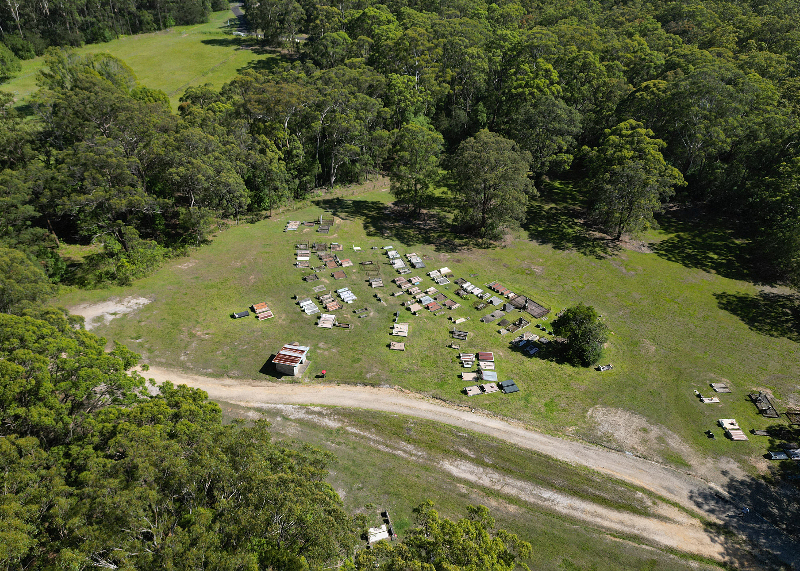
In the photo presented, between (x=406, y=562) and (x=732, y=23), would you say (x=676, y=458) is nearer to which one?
(x=406, y=562)

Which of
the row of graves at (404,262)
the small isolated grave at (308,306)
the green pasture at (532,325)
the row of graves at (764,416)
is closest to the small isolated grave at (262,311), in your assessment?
the green pasture at (532,325)

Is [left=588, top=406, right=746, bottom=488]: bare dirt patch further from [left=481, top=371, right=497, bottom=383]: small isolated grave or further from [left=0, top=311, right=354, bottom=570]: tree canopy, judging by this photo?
[left=0, top=311, right=354, bottom=570]: tree canopy

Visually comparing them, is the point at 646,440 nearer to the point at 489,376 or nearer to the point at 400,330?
the point at 489,376

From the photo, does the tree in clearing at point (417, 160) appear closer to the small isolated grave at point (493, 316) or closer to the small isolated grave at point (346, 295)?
the small isolated grave at point (346, 295)

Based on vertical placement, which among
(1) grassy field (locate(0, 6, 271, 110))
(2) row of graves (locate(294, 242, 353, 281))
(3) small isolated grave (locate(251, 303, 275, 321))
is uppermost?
(1) grassy field (locate(0, 6, 271, 110))

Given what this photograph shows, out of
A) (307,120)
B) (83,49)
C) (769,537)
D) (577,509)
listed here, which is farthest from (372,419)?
(83,49)

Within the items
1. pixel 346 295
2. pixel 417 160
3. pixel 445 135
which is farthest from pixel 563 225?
pixel 346 295

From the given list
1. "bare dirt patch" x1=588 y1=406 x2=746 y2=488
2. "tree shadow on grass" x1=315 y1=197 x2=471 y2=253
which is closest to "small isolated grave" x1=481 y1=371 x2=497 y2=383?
"bare dirt patch" x1=588 y1=406 x2=746 y2=488
